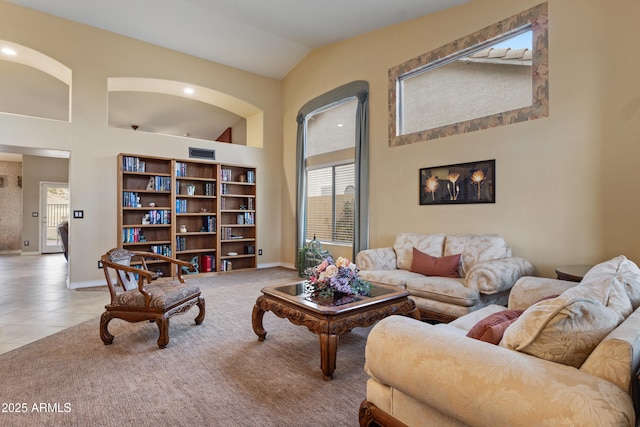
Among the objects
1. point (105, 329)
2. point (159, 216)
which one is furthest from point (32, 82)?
point (105, 329)

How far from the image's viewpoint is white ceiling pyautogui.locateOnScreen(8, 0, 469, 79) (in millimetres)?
4750

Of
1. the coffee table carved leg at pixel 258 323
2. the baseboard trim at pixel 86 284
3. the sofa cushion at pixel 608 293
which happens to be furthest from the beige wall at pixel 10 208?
the sofa cushion at pixel 608 293

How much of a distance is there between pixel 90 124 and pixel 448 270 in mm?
5720

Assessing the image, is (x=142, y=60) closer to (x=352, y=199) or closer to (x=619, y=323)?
(x=352, y=199)

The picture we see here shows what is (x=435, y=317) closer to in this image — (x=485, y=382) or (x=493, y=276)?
(x=493, y=276)

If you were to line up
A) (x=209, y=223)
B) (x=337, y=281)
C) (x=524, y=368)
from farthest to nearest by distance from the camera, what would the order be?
(x=209, y=223) < (x=337, y=281) < (x=524, y=368)

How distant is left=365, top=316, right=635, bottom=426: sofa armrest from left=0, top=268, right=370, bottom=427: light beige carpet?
0.85m

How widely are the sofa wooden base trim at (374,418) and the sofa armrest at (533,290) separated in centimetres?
168

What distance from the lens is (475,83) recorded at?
4223mm

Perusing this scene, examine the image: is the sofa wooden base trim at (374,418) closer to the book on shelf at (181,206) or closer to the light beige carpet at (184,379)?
the light beige carpet at (184,379)

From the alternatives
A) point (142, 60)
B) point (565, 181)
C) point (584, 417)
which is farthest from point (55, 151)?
point (565, 181)

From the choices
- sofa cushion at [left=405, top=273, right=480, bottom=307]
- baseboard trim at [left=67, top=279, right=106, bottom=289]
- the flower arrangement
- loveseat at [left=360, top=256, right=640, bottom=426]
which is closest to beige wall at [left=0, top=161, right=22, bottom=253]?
baseboard trim at [left=67, top=279, right=106, bottom=289]

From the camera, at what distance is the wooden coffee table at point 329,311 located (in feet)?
7.52

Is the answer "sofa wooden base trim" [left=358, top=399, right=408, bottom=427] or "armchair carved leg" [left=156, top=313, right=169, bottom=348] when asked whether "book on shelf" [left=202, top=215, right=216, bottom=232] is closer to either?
"armchair carved leg" [left=156, top=313, right=169, bottom=348]
